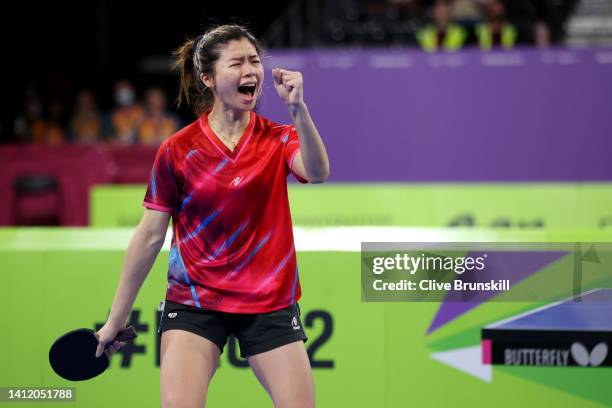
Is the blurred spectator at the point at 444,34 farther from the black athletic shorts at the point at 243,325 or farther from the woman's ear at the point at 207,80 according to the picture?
the black athletic shorts at the point at 243,325

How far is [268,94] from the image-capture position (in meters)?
9.94

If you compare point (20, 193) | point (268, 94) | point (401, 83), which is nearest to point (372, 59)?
point (401, 83)

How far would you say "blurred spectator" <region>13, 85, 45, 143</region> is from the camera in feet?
44.1

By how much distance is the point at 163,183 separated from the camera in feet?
10.5

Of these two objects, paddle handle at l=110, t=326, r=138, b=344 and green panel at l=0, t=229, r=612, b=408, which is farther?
green panel at l=0, t=229, r=612, b=408

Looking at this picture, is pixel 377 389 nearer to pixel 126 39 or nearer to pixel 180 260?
pixel 180 260

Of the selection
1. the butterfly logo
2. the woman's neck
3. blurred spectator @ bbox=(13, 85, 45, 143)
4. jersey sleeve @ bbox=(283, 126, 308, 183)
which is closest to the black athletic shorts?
jersey sleeve @ bbox=(283, 126, 308, 183)

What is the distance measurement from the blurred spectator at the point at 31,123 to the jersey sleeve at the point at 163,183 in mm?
10612

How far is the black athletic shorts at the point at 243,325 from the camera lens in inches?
125

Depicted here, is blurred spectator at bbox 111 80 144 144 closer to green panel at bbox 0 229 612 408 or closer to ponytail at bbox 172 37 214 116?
green panel at bbox 0 229 612 408

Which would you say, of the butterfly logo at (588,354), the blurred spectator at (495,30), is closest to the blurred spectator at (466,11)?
the blurred spectator at (495,30)

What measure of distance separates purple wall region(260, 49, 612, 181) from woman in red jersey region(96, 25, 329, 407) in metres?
6.72

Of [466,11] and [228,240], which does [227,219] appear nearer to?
[228,240]

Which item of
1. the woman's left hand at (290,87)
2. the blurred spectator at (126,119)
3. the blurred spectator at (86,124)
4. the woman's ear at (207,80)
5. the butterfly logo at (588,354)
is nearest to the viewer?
the woman's left hand at (290,87)
